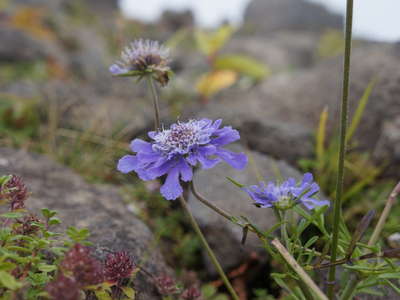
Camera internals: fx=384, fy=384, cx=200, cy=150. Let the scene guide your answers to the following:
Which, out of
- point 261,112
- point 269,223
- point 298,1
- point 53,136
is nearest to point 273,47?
point 261,112

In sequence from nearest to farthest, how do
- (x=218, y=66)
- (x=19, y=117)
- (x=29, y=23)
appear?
(x=19, y=117) → (x=218, y=66) → (x=29, y=23)

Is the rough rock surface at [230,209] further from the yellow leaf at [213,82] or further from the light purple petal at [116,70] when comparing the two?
the yellow leaf at [213,82]

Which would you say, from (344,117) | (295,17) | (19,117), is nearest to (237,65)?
(19,117)

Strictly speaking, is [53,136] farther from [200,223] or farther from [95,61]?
[95,61]

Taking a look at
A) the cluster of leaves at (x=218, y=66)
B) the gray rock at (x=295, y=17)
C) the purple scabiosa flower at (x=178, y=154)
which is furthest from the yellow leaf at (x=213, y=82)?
the gray rock at (x=295, y=17)

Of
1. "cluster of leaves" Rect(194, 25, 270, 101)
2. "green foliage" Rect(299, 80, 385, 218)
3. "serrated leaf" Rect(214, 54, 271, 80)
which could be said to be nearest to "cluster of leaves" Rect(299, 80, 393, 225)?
"green foliage" Rect(299, 80, 385, 218)

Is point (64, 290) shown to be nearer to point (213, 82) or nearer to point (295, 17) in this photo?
point (213, 82)
